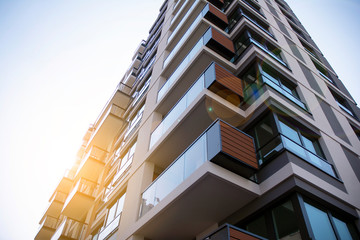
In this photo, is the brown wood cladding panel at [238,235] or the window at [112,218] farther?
the window at [112,218]

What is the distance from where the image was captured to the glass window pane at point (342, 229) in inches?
272

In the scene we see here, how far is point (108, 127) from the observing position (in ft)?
69.6

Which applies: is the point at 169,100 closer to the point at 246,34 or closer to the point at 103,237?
the point at 246,34

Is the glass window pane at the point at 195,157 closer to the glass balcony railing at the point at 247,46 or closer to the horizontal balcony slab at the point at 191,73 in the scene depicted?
the horizontal balcony slab at the point at 191,73

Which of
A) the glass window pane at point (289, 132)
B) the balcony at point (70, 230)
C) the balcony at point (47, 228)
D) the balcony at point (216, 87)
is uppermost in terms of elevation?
the balcony at point (47, 228)

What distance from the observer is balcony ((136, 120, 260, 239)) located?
7578mm

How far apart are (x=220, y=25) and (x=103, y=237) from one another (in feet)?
39.6

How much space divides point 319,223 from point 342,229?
92 centimetres

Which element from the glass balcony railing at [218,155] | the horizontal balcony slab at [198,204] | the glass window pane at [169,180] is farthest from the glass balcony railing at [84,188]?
the glass balcony railing at [218,155]

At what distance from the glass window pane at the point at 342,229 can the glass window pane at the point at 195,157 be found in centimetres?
370

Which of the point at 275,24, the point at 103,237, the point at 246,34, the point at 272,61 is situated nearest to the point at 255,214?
the point at 272,61

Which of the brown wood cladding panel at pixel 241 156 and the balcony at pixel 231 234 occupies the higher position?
the brown wood cladding panel at pixel 241 156

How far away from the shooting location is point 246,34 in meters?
13.7

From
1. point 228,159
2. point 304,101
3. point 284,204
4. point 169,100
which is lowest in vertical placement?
point 284,204
